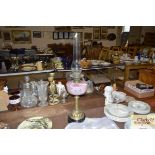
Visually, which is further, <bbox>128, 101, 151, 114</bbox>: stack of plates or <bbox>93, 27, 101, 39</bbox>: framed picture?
<bbox>93, 27, 101, 39</bbox>: framed picture

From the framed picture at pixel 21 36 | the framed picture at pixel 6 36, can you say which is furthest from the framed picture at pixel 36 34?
the framed picture at pixel 6 36

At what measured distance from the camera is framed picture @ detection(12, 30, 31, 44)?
5363mm

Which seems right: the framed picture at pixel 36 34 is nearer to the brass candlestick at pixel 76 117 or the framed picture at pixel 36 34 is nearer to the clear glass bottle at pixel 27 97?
the clear glass bottle at pixel 27 97

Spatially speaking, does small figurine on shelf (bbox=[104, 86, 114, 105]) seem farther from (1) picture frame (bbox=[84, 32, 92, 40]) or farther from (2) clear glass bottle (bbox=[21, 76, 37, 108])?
(1) picture frame (bbox=[84, 32, 92, 40])

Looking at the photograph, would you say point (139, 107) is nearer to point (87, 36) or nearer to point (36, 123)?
point (36, 123)

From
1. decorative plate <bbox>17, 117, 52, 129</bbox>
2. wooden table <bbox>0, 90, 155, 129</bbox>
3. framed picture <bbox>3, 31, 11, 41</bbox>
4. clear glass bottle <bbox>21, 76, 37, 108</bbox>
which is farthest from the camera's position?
framed picture <bbox>3, 31, 11, 41</bbox>

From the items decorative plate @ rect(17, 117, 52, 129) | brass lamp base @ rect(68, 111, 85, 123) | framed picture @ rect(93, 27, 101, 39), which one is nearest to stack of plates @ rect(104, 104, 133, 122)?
brass lamp base @ rect(68, 111, 85, 123)

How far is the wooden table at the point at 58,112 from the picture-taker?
1183 mm

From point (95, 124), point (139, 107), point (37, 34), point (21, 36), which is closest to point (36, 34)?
point (37, 34)

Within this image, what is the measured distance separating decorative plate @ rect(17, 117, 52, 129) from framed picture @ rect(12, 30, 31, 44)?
4646 millimetres
